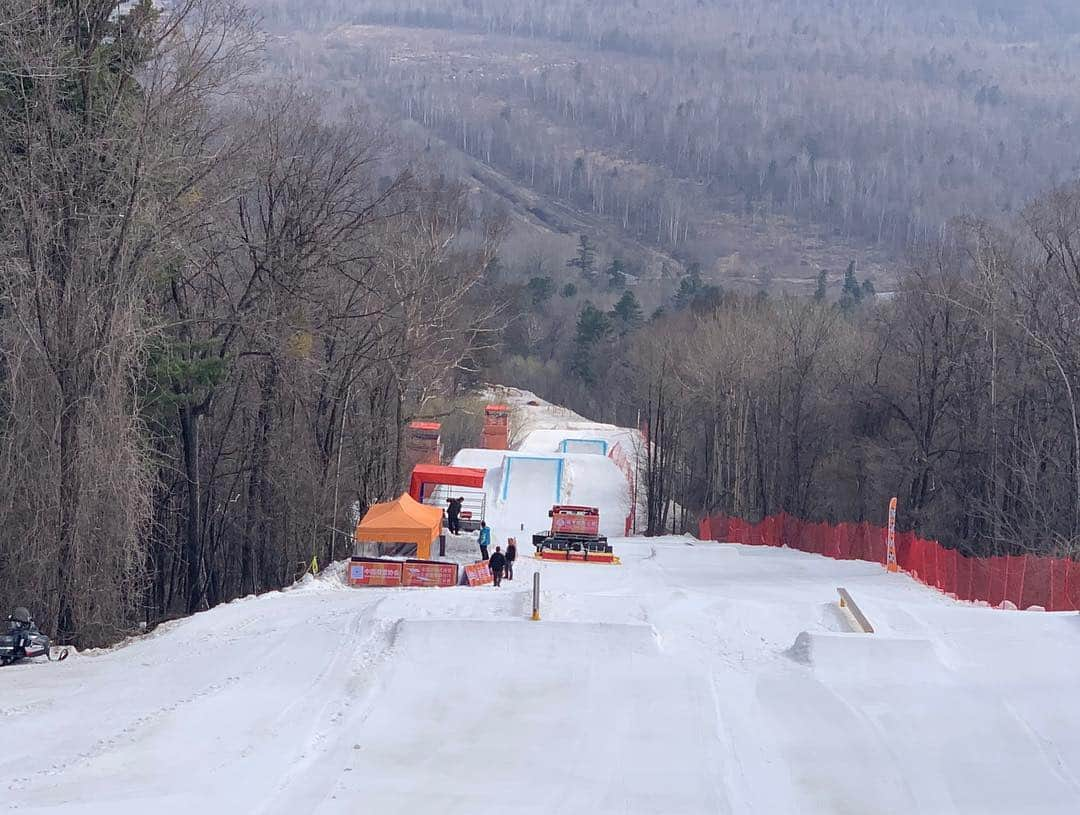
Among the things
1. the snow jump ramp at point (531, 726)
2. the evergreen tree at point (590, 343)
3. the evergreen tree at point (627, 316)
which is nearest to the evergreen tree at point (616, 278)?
the evergreen tree at point (627, 316)

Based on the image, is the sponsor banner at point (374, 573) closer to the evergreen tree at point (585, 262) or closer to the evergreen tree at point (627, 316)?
the evergreen tree at point (627, 316)

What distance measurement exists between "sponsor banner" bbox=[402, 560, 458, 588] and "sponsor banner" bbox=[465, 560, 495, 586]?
1.47ft

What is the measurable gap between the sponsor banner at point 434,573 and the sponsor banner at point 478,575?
0.45 m

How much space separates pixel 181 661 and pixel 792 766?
982 cm

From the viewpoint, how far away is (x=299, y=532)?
37438 millimetres

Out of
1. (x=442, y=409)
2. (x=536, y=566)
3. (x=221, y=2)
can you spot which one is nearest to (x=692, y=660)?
(x=536, y=566)

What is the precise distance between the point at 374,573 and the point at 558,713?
11.3 m

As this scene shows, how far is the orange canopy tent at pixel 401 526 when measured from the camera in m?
28.0

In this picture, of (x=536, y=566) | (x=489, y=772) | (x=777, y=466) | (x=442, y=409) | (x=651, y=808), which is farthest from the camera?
(x=442, y=409)

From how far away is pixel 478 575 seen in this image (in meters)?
26.3

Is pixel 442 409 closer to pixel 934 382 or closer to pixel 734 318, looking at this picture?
pixel 734 318

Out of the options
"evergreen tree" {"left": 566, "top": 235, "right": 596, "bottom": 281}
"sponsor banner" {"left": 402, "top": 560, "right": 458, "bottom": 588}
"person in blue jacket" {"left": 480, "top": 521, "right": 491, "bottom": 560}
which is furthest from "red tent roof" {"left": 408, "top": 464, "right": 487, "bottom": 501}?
"evergreen tree" {"left": 566, "top": 235, "right": 596, "bottom": 281}

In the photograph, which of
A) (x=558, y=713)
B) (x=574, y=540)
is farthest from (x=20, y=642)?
(x=574, y=540)

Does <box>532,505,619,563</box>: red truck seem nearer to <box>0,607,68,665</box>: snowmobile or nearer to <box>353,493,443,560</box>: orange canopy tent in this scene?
<box>353,493,443,560</box>: orange canopy tent
